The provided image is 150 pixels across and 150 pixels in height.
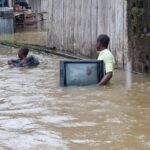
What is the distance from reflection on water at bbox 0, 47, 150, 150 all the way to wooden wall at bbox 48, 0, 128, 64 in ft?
5.22

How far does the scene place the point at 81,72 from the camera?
955 cm

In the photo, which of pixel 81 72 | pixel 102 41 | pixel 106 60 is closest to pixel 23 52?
pixel 81 72

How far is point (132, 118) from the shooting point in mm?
7109

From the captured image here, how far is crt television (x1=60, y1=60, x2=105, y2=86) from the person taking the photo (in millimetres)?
9430

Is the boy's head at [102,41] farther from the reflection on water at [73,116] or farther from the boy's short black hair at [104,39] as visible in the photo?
the reflection on water at [73,116]

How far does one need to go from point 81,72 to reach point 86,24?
487 centimetres

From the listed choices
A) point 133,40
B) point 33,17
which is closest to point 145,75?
point 133,40

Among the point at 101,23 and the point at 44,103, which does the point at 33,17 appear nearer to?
the point at 101,23

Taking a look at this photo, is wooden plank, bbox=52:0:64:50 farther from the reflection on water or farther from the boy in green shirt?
the boy in green shirt

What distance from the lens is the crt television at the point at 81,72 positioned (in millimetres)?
9430

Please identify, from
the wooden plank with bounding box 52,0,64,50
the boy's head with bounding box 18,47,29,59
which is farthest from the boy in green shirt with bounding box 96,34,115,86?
the wooden plank with bounding box 52,0,64,50

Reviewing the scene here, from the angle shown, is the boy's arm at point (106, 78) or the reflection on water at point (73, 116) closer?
the reflection on water at point (73, 116)

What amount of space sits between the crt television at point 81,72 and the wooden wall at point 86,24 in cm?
225

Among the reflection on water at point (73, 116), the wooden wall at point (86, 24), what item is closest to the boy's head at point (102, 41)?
the reflection on water at point (73, 116)
